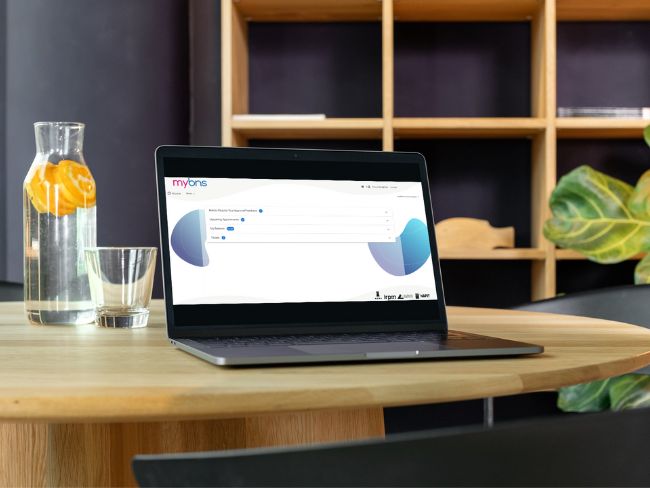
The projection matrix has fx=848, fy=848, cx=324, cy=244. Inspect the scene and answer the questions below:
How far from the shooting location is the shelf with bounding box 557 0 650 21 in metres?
2.90

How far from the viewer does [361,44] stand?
3201 mm

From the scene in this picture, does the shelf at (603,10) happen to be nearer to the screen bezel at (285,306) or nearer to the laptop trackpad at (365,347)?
the screen bezel at (285,306)

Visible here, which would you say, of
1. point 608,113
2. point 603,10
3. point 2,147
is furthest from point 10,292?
point 603,10

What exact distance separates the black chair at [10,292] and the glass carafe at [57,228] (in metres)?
0.88

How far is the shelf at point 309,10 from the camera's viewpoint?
291cm

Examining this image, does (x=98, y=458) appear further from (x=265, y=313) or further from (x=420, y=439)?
(x=420, y=439)

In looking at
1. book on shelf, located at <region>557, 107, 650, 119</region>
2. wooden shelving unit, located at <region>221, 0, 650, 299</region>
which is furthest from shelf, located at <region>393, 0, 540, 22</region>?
book on shelf, located at <region>557, 107, 650, 119</region>

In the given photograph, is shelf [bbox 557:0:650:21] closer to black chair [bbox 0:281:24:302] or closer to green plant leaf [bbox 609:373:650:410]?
green plant leaf [bbox 609:373:650:410]

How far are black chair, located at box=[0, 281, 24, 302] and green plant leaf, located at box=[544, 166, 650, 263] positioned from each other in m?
1.53

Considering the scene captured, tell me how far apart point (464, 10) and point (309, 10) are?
55cm

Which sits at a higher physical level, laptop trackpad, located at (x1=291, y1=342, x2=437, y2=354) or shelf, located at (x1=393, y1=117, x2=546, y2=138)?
shelf, located at (x1=393, y1=117, x2=546, y2=138)

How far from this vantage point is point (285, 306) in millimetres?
1002

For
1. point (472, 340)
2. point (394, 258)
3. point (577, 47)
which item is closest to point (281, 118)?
point (577, 47)

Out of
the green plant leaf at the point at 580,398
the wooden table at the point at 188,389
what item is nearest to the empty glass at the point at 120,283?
the wooden table at the point at 188,389
